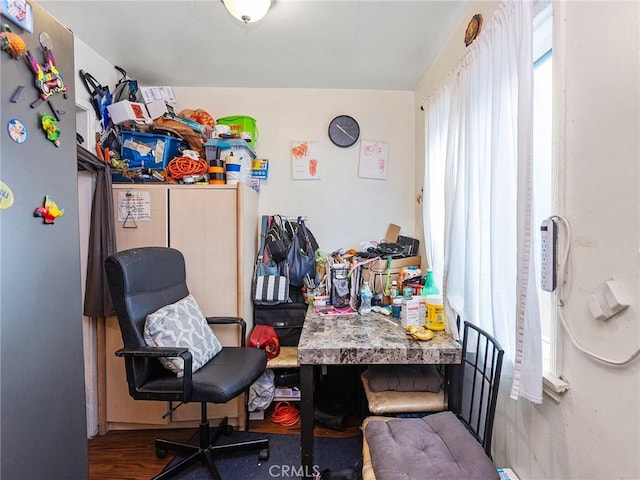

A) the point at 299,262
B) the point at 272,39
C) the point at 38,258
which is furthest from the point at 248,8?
the point at 299,262

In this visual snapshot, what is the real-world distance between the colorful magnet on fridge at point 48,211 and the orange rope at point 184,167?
1082 mm

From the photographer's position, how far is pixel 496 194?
117cm

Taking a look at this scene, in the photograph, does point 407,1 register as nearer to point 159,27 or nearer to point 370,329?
point 159,27

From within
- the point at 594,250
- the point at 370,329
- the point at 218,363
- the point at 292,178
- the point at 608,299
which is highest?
the point at 292,178

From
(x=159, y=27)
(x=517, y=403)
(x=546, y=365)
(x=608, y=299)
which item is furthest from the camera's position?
(x=159, y=27)

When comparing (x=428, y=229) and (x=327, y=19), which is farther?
(x=428, y=229)

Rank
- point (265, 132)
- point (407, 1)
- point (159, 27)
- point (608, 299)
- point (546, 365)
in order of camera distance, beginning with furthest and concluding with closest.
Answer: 1. point (265, 132)
2. point (159, 27)
3. point (407, 1)
4. point (546, 365)
5. point (608, 299)

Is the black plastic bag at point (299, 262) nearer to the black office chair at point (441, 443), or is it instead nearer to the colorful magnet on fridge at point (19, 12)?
the black office chair at point (441, 443)

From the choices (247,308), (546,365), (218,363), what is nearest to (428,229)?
(546,365)

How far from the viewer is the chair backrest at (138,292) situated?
143 centimetres

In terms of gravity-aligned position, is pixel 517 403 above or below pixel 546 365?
below

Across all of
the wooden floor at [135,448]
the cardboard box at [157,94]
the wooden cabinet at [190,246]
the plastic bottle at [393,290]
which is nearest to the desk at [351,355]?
the plastic bottle at [393,290]

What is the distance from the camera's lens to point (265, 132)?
8.40ft

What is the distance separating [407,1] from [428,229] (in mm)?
1314
